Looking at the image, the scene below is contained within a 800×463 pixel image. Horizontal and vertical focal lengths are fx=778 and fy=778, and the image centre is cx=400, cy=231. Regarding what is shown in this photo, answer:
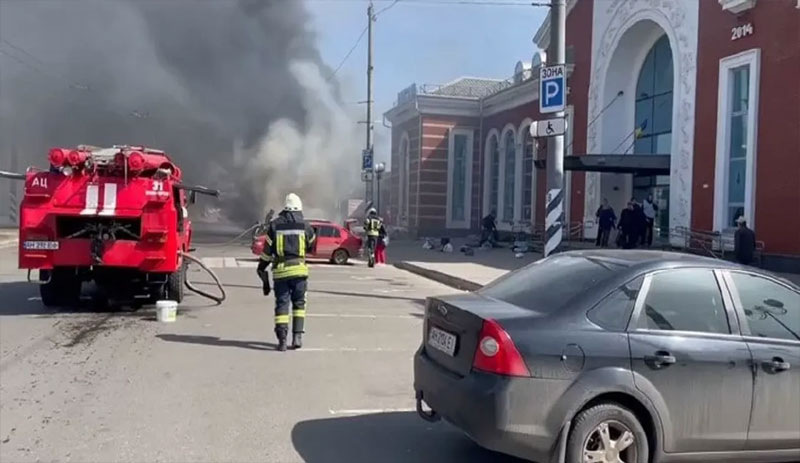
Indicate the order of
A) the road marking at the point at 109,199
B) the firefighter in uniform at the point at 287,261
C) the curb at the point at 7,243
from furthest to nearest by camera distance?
the curb at the point at 7,243, the road marking at the point at 109,199, the firefighter in uniform at the point at 287,261

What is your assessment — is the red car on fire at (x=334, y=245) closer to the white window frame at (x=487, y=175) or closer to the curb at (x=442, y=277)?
the curb at (x=442, y=277)

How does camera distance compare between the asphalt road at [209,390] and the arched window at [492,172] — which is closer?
the asphalt road at [209,390]

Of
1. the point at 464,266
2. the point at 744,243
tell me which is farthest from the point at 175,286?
the point at 744,243

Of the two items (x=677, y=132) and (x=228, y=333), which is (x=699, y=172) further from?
(x=228, y=333)

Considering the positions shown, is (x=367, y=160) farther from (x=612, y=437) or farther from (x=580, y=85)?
(x=612, y=437)

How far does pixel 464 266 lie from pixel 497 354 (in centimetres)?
1590

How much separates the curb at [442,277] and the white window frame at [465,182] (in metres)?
16.9

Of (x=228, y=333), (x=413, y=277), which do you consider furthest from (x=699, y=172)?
(x=228, y=333)

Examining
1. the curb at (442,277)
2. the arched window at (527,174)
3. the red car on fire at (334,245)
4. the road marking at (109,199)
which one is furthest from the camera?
the arched window at (527,174)

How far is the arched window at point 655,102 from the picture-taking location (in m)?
23.7

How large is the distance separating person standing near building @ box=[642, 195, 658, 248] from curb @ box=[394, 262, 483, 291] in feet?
21.5

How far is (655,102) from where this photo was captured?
2444 cm

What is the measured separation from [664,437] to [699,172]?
17.6 meters

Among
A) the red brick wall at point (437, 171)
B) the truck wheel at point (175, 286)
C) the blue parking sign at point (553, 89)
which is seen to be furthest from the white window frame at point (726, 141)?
the red brick wall at point (437, 171)
